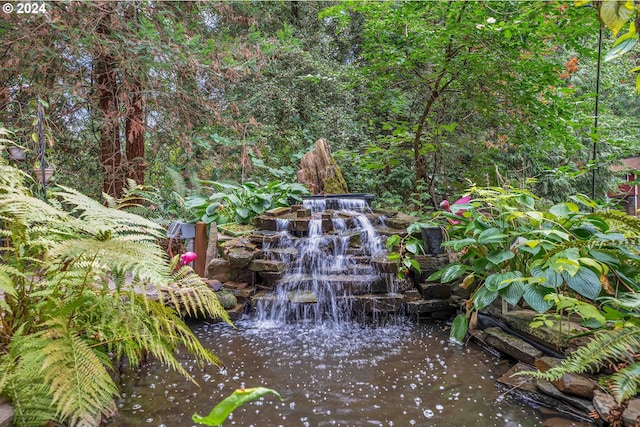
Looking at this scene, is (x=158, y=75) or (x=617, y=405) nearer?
(x=617, y=405)

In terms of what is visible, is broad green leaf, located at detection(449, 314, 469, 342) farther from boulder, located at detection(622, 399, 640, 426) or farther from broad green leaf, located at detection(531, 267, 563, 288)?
boulder, located at detection(622, 399, 640, 426)

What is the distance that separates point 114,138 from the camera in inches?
149

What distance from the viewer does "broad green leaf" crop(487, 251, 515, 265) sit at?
217 centimetres

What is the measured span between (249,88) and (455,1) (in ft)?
13.1

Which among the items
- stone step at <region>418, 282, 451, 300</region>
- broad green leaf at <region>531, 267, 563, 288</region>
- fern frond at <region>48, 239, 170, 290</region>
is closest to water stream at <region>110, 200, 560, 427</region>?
stone step at <region>418, 282, 451, 300</region>

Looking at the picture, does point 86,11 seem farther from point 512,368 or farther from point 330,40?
point 330,40

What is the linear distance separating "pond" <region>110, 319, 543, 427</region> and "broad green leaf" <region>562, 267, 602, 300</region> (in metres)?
0.64

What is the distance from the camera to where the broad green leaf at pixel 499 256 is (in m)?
2.17

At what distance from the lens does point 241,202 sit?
4340 mm

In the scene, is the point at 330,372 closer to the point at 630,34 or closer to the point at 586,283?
the point at 586,283

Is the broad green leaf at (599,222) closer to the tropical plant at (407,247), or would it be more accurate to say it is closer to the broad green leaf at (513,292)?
the broad green leaf at (513,292)

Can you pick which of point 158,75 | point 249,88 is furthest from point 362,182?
point 158,75

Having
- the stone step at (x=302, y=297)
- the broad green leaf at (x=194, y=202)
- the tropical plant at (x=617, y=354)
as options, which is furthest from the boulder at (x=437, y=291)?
the broad green leaf at (x=194, y=202)

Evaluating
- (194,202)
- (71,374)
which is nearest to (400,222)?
(194,202)
